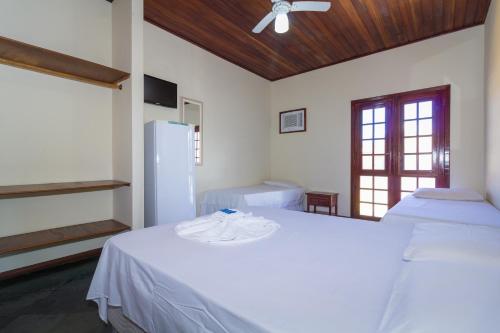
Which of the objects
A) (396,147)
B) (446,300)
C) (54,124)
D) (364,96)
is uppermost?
(364,96)

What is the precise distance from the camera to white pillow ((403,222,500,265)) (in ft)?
2.98

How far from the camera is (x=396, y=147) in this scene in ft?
12.2

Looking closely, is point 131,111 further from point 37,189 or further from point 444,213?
point 444,213

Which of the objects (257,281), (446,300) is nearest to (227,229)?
(257,281)

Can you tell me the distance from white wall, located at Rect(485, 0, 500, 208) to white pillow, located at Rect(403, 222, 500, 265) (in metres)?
1.68

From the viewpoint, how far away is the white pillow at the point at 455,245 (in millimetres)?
907

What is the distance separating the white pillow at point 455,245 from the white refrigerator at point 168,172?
7.72 ft

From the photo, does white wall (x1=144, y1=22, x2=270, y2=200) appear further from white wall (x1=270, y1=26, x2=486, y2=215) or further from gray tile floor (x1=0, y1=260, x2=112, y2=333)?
gray tile floor (x1=0, y1=260, x2=112, y2=333)

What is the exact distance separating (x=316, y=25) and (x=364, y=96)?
1557 mm

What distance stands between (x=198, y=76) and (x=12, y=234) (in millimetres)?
2966

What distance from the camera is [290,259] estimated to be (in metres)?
1.14

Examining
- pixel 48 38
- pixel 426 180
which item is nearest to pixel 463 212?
pixel 426 180

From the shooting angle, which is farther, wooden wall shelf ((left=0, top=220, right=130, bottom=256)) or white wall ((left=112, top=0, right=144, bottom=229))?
white wall ((left=112, top=0, right=144, bottom=229))

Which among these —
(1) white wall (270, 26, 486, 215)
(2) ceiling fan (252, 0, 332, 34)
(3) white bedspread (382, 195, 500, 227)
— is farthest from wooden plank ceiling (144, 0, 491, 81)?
(3) white bedspread (382, 195, 500, 227)
